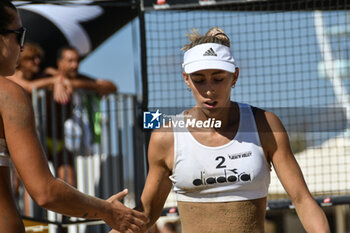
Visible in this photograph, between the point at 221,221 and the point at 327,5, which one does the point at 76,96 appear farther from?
the point at 221,221

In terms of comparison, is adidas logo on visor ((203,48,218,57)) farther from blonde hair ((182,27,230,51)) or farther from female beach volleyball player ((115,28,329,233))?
blonde hair ((182,27,230,51))

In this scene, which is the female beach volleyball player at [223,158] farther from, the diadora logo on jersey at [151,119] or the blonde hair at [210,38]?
the diadora logo on jersey at [151,119]

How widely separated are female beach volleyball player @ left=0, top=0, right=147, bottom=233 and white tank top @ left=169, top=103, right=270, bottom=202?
31.4 inches

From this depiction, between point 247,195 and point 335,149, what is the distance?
2.14 m

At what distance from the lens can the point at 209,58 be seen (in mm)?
4121

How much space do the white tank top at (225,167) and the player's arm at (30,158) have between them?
0.83m

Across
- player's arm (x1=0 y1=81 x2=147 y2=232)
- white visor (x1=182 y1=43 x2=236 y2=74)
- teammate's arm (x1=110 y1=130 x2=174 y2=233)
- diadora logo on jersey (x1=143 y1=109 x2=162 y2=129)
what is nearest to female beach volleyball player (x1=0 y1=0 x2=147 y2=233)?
player's arm (x1=0 y1=81 x2=147 y2=232)

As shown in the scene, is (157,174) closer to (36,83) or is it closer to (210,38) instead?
(210,38)

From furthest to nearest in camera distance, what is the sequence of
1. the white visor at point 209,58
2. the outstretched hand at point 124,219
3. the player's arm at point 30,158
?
the white visor at point 209,58
the outstretched hand at point 124,219
the player's arm at point 30,158

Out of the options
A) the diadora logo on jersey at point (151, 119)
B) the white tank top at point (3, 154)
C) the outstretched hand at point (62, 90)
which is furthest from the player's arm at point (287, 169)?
the outstretched hand at point (62, 90)

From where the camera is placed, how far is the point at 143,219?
13.8ft

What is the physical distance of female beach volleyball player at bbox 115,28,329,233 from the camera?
13.6 feet

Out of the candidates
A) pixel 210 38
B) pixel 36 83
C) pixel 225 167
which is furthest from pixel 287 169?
pixel 36 83

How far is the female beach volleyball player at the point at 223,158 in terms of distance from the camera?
13.6 ft
